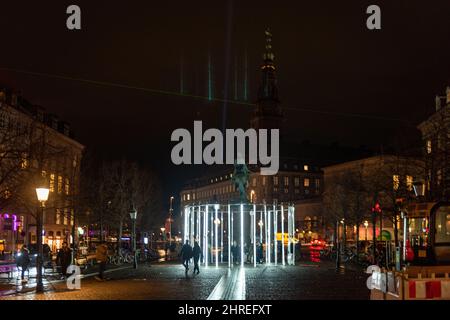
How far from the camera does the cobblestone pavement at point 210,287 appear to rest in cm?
2355

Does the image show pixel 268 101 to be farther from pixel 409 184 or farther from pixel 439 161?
pixel 439 161

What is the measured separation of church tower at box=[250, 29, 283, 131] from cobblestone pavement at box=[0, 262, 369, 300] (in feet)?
464

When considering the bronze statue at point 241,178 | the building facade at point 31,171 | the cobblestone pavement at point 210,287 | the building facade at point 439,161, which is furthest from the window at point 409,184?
the building facade at point 31,171

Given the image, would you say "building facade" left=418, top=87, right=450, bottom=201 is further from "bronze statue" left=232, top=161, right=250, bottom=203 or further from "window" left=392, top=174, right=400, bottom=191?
"bronze statue" left=232, top=161, right=250, bottom=203

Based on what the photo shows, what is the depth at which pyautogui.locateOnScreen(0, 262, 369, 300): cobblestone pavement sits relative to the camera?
2355 cm

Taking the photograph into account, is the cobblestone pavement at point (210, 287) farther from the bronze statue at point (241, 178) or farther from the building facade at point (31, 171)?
the bronze statue at point (241, 178)

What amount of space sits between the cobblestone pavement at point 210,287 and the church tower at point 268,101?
14152 centimetres

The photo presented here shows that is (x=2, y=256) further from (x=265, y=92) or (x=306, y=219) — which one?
(x=265, y=92)

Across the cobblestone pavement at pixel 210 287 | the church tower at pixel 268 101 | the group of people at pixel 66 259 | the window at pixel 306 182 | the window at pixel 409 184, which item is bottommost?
the cobblestone pavement at pixel 210 287

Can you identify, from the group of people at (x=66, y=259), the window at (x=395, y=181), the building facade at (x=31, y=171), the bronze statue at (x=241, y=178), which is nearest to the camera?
the group of people at (x=66, y=259)

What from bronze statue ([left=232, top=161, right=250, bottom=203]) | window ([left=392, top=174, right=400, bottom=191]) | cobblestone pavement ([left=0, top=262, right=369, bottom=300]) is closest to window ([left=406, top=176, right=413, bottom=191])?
window ([left=392, top=174, right=400, bottom=191])

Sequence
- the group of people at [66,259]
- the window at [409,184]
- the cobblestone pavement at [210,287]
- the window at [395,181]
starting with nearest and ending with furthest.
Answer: the cobblestone pavement at [210,287]
the group of people at [66,259]
the window at [395,181]
the window at [409,184]

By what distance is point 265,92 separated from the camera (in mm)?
177875

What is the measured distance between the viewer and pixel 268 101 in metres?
177
